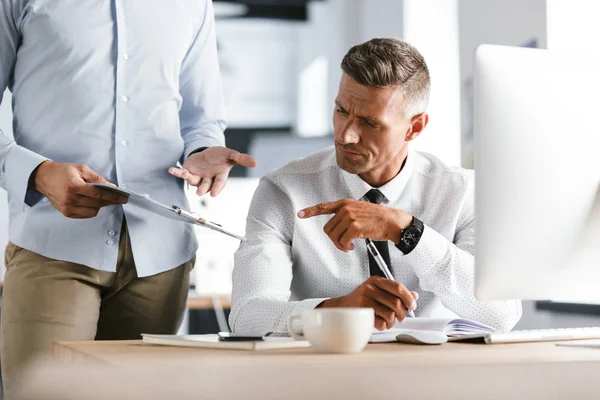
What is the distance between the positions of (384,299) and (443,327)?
14 centimetres

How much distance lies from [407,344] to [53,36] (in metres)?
1.03

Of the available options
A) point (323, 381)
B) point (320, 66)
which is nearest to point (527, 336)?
point (323, 381)

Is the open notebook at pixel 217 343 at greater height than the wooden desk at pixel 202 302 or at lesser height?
greater

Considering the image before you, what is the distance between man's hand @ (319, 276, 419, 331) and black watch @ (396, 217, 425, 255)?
0.26 metres

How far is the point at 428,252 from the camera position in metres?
1.77

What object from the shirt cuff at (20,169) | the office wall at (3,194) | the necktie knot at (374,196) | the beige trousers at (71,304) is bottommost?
the office wall at (3,194)

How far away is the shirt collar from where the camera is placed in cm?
208

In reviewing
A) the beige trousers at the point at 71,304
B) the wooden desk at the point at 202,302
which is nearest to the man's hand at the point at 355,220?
the beige trousers at the point at 71,304

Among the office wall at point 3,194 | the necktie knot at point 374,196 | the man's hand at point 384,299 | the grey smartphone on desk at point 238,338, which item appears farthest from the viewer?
the office wall at point 3,194

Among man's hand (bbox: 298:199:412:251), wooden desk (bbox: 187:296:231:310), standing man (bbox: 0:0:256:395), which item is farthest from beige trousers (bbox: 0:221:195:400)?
wooden desk (bbox: 187:296:231:310)

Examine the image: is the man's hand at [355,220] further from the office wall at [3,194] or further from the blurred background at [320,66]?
the office wall at [3,194]

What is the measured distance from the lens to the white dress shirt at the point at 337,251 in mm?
1798

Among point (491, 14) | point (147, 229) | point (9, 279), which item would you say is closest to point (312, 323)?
point (147, 229)

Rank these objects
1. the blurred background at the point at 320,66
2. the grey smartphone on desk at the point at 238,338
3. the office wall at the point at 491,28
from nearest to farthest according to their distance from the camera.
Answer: the grey smartphone on desk at the point at 238,338, the blurred background at the point at 320,66, the office wall at the point at 491,28
